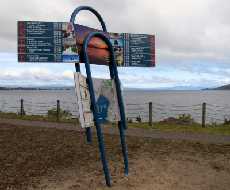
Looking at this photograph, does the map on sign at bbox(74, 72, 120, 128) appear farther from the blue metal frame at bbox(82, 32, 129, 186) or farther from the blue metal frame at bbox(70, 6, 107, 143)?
the blue metal frame at bbox(70, 6, 107, 143)

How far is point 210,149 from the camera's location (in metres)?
12.4

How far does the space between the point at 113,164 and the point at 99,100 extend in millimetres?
2144

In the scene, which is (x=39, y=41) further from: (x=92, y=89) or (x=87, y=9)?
(x=92, y=89)

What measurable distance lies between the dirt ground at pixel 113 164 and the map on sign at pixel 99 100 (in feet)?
3.81

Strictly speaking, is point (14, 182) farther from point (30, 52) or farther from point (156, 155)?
point (30, 52)

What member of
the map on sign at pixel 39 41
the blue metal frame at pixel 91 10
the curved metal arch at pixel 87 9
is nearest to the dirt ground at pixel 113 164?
the blue metal frame at pixel 91 10

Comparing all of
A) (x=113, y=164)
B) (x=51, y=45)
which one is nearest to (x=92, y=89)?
(x=113, y=164)

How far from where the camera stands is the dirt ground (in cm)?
823

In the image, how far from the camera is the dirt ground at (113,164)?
27.0ft

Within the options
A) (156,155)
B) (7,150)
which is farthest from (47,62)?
(156,155)

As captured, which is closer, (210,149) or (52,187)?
(52,187)

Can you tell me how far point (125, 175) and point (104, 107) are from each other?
4.63ft

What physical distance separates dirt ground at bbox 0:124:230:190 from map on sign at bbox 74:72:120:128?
3.81 feet

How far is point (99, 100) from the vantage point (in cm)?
844
